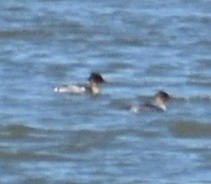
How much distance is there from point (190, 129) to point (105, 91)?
1.72m

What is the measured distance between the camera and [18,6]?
867 inches

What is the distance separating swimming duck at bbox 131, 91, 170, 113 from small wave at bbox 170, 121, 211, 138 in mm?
444

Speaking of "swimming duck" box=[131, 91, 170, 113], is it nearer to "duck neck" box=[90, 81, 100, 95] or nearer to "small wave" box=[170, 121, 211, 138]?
"small wave" box=[170, 121, 211, 138]

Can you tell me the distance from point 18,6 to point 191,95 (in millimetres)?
5048

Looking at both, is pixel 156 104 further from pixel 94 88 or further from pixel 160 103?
pixel 94 88

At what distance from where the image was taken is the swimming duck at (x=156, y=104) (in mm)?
16672

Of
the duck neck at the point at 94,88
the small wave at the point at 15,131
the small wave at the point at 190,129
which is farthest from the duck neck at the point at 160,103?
the small wave at the point at 15,131

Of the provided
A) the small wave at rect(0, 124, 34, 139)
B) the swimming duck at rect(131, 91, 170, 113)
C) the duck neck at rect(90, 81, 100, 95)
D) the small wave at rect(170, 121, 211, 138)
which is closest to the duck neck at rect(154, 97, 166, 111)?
the swimming duck at rect(131, 91, 170, 113)

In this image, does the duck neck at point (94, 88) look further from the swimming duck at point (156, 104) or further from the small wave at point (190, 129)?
the small wave at point (190, 129)

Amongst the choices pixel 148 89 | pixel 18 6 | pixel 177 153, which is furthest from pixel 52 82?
pixel 18 6

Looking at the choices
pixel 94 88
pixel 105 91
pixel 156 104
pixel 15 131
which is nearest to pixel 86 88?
pixel 94 88

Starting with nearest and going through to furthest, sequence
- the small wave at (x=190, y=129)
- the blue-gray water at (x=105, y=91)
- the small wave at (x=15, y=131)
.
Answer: the blue-gray water at (x=105, y=91)
the small wave at (x=15, y=131)
the small wave at (x=190, y=129)

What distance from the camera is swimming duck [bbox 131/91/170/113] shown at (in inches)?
656

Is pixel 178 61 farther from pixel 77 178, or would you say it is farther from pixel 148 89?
pixel 77 178
